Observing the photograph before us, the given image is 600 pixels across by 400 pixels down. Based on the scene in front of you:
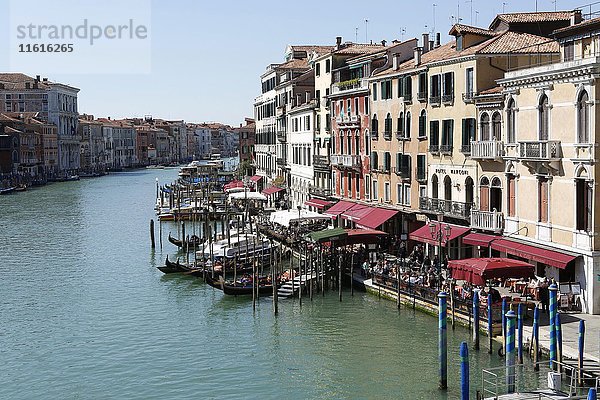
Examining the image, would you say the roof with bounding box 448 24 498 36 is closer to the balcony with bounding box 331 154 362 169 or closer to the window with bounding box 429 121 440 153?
the window with bounding box 429 121 440 153

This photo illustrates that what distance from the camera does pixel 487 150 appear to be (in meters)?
20.8

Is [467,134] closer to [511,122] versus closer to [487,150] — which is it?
[487,150]

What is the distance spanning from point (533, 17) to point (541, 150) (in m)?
6.90

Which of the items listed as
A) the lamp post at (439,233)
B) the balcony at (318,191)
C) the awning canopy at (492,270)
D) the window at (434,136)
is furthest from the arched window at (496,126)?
the balcony at (318,191)

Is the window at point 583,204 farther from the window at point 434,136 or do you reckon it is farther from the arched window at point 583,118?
the window at point 434,136

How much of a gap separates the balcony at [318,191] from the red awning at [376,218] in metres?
6.14

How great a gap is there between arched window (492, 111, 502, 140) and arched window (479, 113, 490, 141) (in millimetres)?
247

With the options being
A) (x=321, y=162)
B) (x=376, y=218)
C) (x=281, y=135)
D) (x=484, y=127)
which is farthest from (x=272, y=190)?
(x=484, y=127)

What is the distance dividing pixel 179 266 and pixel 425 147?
7987 mm

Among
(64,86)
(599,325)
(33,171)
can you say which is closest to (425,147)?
(599,325)

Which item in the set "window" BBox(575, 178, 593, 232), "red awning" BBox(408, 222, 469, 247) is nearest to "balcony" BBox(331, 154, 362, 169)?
"red awning" BBox(408, 222, 469, 247)

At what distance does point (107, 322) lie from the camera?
67.4 ft

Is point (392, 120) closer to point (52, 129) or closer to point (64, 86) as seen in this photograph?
point (52, 129)

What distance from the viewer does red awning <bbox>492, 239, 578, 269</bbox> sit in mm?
17078
